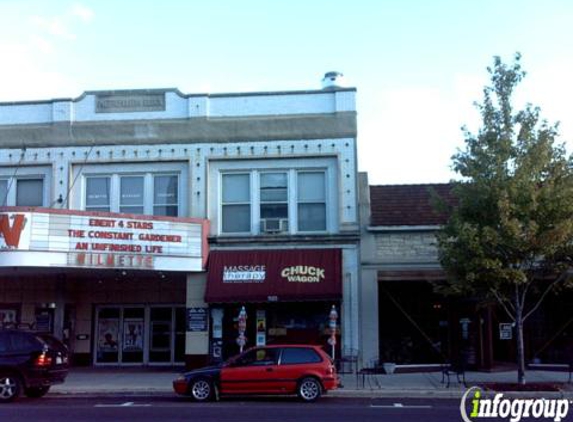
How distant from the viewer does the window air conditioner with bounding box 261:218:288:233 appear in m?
23.4

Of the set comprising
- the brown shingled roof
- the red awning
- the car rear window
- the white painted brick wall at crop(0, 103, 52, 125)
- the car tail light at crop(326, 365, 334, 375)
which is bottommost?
the car tail light at crop(326, 365, 334, 375)

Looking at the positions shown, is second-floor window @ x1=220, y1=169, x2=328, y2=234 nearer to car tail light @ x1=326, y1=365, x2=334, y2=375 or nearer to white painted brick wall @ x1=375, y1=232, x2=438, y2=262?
white painted brick wall @ x1=375, y1=232, x2=438, y2=262

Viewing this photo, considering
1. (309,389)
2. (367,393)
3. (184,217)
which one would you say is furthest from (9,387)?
(367,393)

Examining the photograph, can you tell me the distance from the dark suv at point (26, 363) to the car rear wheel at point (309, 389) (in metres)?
5.93

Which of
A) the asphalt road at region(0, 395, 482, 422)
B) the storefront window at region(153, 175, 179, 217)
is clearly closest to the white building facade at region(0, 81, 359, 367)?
the storefront window at region(153, 175, 179, 217)

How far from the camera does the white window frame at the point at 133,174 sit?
24.1 metres

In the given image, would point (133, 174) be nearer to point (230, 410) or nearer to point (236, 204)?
point (236, 204)

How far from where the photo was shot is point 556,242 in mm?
18031

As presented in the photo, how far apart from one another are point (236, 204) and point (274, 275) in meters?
2.94

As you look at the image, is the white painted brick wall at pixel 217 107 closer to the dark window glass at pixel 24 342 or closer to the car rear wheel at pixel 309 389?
the dark window glass at pixel 24 342

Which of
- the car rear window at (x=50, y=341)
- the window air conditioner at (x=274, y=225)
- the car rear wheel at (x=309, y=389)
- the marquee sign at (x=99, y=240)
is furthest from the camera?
the window air conditioner at (x=274, y=225)

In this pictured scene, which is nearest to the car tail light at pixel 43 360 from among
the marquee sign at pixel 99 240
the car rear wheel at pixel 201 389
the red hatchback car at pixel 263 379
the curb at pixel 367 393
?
the curb at pixel 367 393

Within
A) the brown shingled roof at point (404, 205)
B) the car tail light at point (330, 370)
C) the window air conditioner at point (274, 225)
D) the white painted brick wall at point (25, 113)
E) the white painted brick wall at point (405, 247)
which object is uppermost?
the white painted brick wall at point (25, 113)

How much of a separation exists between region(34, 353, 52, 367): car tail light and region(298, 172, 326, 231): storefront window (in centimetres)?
954
